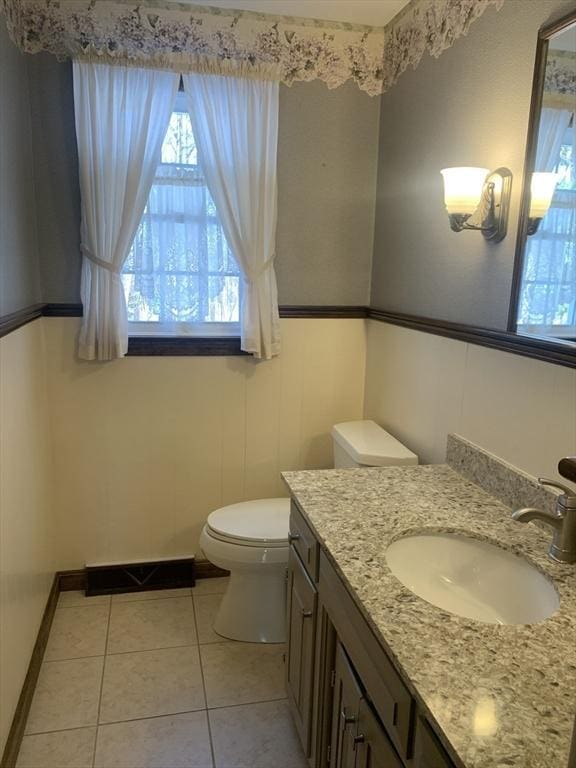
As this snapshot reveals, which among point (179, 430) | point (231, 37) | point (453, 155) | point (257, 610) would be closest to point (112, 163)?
point (231, 37)

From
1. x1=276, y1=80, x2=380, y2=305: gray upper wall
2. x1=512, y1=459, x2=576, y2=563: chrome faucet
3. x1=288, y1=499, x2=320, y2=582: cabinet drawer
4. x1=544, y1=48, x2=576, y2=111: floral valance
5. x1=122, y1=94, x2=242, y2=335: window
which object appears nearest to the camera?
x1=512, y1=459, x2=576, y2=563: chrome faucet

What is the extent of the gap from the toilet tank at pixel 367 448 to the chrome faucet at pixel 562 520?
32.9 inches

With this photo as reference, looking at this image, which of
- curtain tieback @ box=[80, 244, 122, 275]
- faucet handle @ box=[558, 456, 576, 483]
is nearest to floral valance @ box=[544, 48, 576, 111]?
faucet handle @ box=[558, 456, 576, 483]

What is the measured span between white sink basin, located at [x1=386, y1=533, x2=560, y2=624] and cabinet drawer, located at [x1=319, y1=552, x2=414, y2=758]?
0.15 meters

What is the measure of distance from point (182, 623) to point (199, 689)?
398mm

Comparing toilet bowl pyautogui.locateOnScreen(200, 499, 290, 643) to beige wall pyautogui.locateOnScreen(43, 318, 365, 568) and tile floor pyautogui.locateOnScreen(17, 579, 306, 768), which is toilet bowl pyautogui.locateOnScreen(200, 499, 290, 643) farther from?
beige wall pyautogui.locateOnScreen(43, 318, 365, 568)

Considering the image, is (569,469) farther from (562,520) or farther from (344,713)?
(344,713)

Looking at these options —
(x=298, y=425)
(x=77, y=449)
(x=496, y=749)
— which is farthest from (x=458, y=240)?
(x=77, y=449)

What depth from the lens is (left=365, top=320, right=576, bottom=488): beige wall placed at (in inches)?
56.4

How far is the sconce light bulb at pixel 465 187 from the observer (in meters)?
1.63

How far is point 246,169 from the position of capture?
2342mm

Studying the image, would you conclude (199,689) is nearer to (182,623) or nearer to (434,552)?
(182,623)

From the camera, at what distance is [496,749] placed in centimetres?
76

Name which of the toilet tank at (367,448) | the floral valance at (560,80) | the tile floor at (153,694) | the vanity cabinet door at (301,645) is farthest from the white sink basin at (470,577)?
the floral valance at (560,80)
